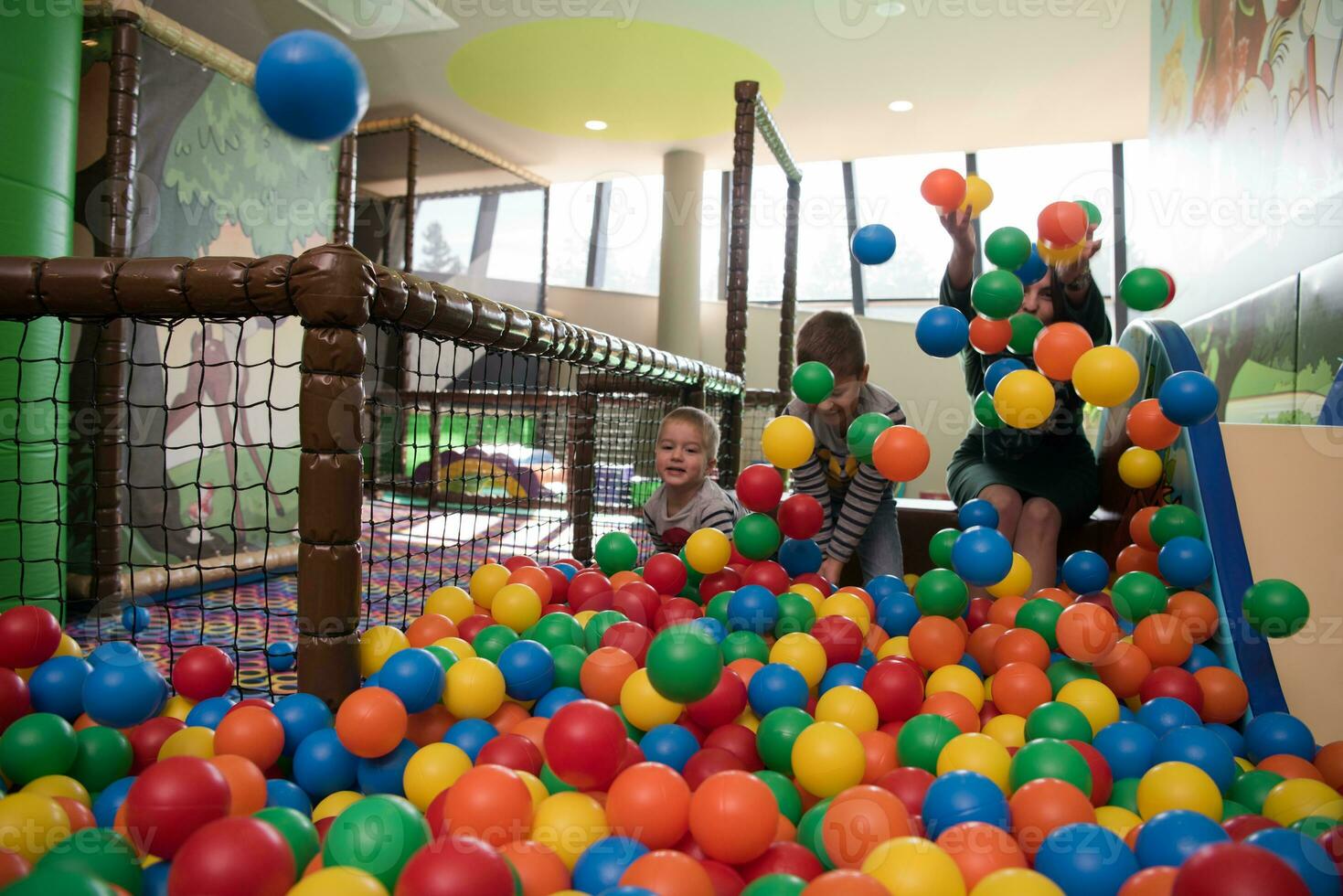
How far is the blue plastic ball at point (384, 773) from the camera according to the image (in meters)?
1.08

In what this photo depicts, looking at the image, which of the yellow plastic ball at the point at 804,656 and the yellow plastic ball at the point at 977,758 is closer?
the yellow plastic ball at the point at 977,758

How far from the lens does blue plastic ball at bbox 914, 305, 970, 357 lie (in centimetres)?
170

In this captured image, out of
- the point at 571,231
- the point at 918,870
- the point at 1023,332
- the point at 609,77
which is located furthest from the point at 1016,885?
the point at 571,231

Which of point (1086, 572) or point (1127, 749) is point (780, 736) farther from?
point (1086, 572)

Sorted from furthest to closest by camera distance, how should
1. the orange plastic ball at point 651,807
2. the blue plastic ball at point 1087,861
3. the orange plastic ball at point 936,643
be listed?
the orange plastic ball at point 936,643, the orange plastic ball at point 651,807, the blue plastic ball at point 1087,861

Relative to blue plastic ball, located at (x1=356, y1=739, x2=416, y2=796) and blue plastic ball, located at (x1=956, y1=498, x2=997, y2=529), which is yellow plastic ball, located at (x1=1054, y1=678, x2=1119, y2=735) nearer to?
blue plastic ball, located at (x1=956, y1=498, x2=997, y2=529)

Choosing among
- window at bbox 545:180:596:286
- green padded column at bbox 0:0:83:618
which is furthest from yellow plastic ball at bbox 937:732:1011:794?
window at bbox 545:180:596:286

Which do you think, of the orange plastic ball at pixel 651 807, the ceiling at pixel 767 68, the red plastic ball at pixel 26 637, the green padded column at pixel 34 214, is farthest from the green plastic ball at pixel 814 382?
the ceiling at pixel 767 68

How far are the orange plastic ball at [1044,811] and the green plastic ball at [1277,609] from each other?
590 mm

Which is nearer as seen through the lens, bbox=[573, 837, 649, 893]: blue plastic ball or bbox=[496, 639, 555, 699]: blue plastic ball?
bbox=[573, 837, 649, 893]: blue plastic ball

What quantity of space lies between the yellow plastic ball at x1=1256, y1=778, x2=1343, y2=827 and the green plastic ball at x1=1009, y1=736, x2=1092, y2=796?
199mm

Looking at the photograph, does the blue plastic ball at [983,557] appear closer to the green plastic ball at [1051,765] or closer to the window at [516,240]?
the green plastic ball at [1051,765]

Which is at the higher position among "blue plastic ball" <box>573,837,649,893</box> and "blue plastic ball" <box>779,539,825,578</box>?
"blue plastic ball" <box>779,539,825,578</box>

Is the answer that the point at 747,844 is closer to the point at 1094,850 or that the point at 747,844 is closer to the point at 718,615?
the point at 1094,850
